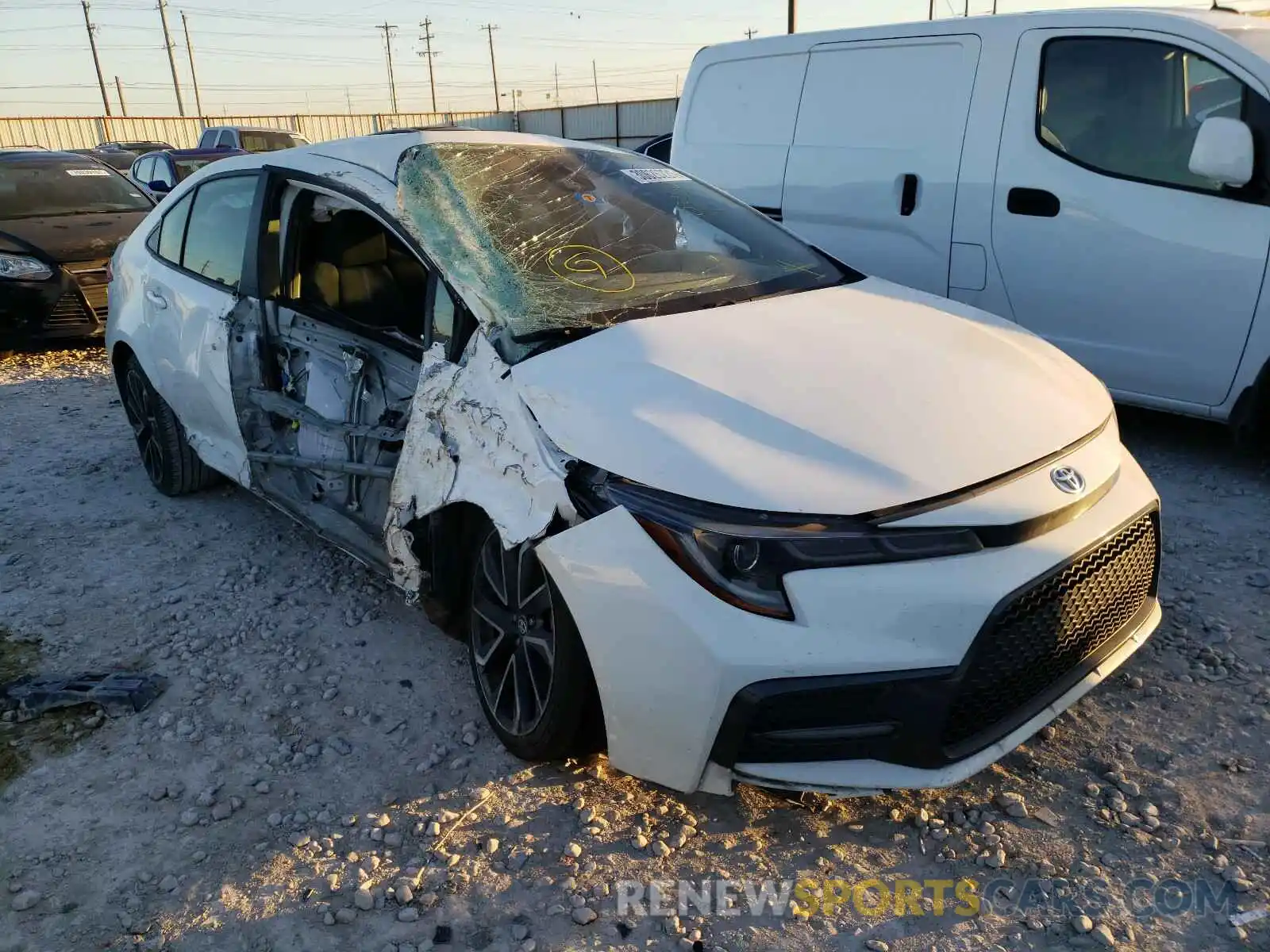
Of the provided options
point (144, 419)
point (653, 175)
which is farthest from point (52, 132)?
point (653, 175)

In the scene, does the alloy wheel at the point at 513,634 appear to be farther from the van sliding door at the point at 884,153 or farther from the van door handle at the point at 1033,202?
the van door handle at the point at 1033,202

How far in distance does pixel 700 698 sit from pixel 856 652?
34 cm

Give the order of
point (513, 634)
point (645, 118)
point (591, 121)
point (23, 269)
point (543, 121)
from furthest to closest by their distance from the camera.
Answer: point (543, 121), point (591, 121), point (645, 118), point (23, 269), point (513, 634)

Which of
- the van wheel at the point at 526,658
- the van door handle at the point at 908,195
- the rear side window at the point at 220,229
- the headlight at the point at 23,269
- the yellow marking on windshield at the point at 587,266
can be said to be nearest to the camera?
the van wheel at the point at 526,658

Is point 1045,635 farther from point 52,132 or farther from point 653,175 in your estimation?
point 52,132

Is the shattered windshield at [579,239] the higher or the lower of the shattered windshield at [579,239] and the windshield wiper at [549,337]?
the higher

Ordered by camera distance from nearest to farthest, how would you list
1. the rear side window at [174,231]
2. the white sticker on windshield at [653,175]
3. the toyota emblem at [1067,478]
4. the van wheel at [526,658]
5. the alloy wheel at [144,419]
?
the toyota emblem at [1067,478]
the van wheel at [526,658]
the white sticker on windshield at [653,175]
the rear side window at [174,231]
the alloy wheel at [144,419]

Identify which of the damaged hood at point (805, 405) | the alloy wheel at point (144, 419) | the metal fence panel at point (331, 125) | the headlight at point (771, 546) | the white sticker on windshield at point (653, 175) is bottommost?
the metal fence panel at point (331, 125)

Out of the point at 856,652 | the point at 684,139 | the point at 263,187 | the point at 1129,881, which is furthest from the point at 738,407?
the point at 684,139

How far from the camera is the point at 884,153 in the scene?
5.00m

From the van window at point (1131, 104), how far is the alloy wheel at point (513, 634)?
3.44m

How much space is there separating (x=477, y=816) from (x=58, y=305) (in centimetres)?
657

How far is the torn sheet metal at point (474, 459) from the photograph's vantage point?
229cm

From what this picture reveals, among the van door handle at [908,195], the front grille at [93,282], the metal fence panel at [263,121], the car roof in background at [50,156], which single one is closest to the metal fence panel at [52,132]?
the metal fence panel at [263,121]
